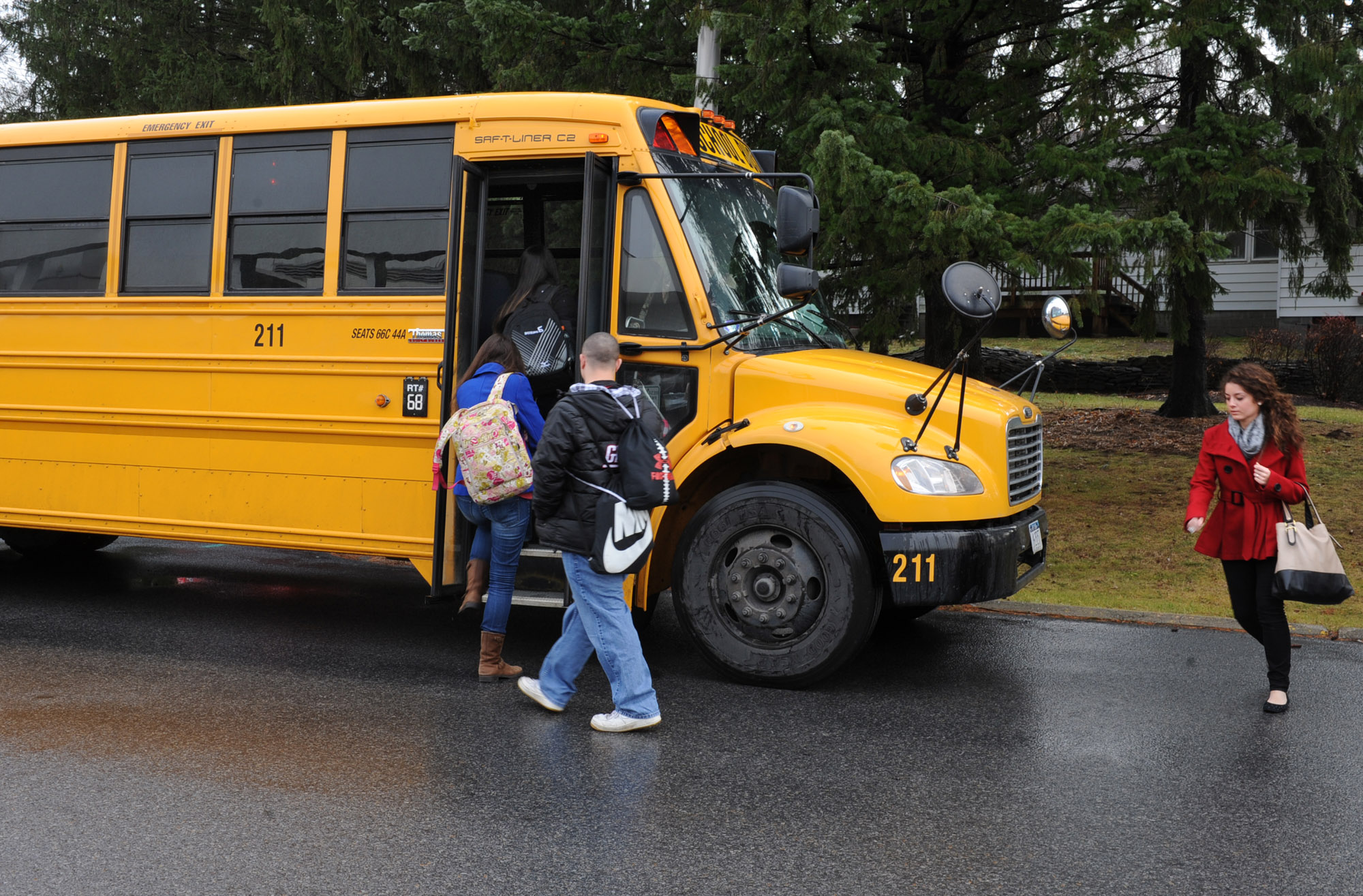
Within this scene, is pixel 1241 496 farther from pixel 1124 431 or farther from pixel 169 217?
pixel 1124 431

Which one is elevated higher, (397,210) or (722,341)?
(397,210)

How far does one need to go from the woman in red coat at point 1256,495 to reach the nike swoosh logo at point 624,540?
252cm

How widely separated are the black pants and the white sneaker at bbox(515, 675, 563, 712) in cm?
322

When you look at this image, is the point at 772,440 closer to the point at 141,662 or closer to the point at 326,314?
the point at 326,314

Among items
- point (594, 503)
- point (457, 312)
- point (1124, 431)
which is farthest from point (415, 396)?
point (1124, 431)

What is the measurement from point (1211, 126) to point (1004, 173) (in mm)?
1665

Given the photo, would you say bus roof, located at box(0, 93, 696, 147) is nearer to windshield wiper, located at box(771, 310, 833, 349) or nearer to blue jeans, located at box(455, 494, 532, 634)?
windshield wiper, located at box(771, 310, 833, 349)

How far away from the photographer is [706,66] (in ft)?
33.7

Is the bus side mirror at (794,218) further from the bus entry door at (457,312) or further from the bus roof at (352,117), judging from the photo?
the bus entry door at (457,312)

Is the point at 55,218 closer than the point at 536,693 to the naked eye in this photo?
No

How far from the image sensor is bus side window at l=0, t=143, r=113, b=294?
24.3 feet

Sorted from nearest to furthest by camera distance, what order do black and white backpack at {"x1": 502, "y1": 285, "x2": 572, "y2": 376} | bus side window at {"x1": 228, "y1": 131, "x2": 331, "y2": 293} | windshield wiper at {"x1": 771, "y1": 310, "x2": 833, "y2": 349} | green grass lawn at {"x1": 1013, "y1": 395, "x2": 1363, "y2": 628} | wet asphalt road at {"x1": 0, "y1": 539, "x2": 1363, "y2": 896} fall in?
wet asphalt road at {"x1": 0, "y1": 539, "x2": 1363, "y2": 896} < black and white backpack at {"x1": 502, "y1": 285, "x2": 572, "y2": 376} < windshield wiper at {"x1": 771, "y1": 310, "x2": 833, "y2": 349} < bus side window at {"x1": 228, "y1": 131, "x2": 331, "y2": 293} < green grass lawn at {"x1": 1013, "y1": 395, "x2": 1363, "y2": 628}

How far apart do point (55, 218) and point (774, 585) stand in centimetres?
500

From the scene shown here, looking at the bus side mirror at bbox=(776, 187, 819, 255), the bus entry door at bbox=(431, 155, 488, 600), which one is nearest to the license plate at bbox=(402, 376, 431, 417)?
the bus entry door at bbox=(431, 155, 488, 600)
